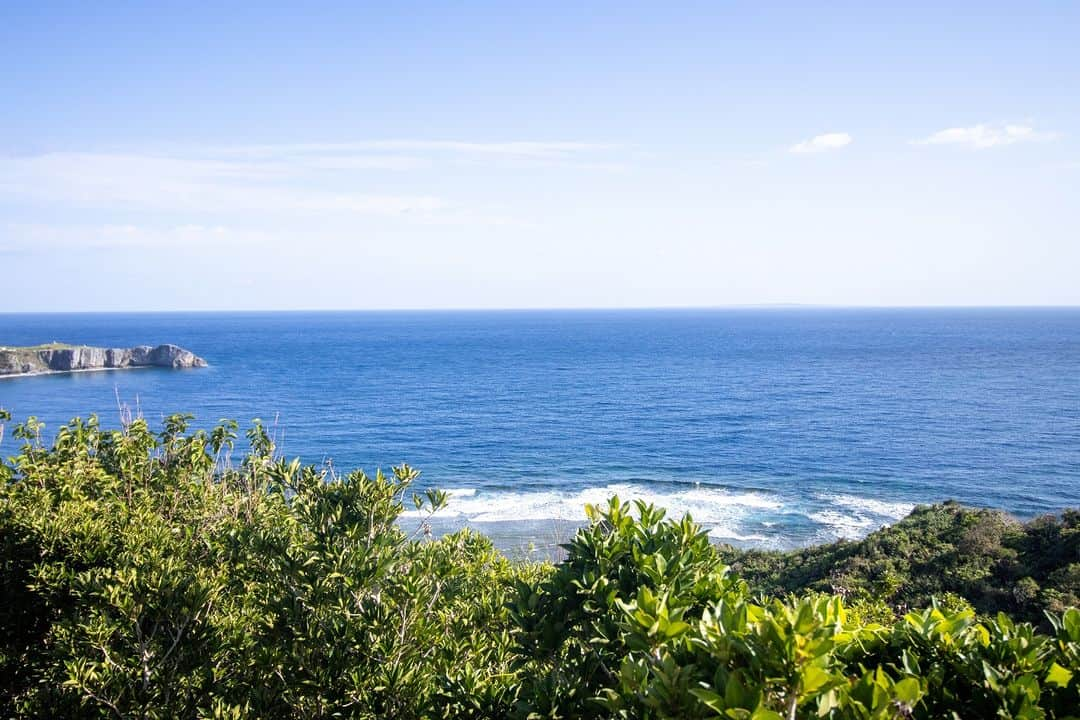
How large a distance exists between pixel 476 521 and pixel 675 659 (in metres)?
38.9

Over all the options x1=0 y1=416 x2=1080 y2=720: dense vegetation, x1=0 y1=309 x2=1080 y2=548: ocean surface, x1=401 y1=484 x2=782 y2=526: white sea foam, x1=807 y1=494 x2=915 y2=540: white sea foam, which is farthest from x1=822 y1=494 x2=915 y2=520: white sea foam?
x1=0 y1=416 x2=1080 y2=720: dense vegetation

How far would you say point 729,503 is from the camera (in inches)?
1788

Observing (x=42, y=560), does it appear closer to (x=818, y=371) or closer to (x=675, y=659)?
(x=675, y=659)

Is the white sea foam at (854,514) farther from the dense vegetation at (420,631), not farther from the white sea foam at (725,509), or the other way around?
the dense vegetation at (420,631)

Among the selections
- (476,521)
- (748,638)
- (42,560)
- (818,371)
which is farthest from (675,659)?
(818,371)

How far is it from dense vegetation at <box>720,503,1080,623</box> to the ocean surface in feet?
25.7

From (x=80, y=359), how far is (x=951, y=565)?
12717 centimetres

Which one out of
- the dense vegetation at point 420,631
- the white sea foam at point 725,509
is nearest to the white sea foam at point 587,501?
the white sea foam at point 725,509

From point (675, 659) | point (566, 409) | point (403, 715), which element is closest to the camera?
point (675, 659)

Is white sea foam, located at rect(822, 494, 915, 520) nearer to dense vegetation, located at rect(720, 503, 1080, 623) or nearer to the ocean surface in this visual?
the ocean surface

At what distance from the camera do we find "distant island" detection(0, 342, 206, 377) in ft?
358

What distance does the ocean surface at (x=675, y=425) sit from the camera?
149 feet

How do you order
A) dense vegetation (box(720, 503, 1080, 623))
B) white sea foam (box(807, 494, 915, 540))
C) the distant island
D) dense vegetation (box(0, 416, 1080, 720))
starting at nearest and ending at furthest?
1. dense vegetation (box(0, 416, 1080, 720))
2. dense vegetation (box(720, 503, 1080, 623))
3. white sea foam (box(807, 494, 915, 540))
4. the distant island

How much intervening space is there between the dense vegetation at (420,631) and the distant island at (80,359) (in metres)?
121
